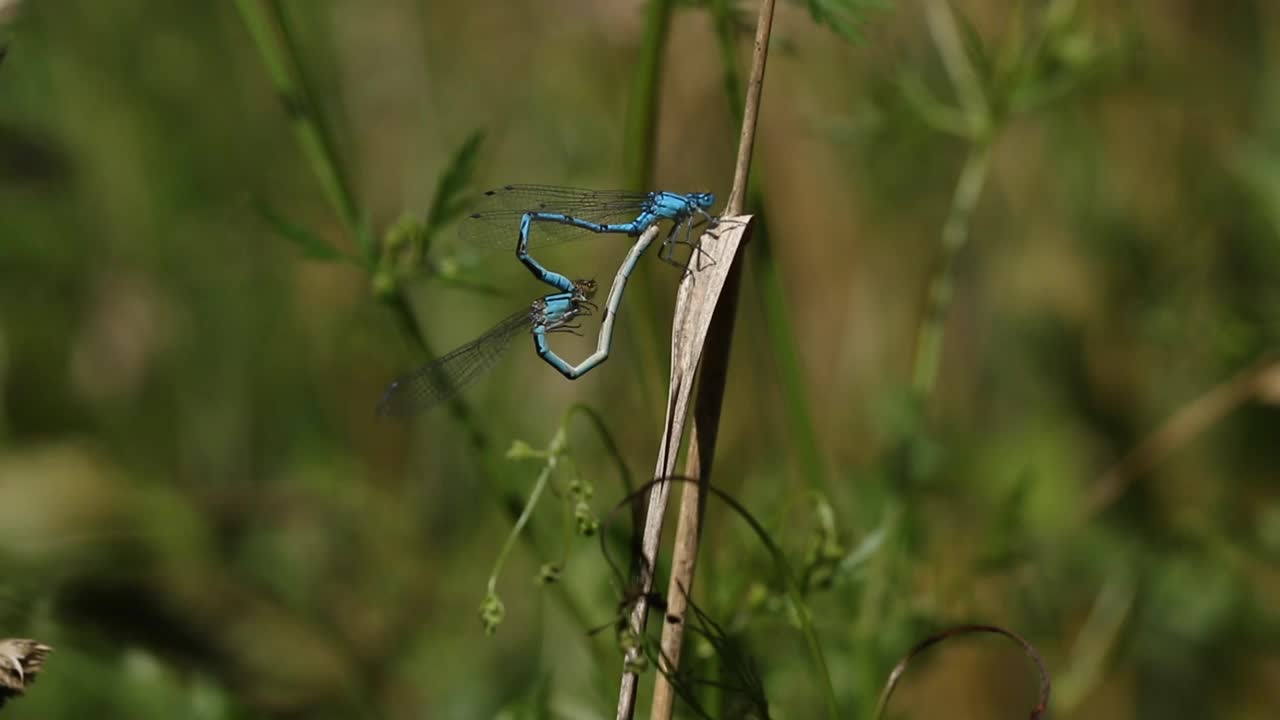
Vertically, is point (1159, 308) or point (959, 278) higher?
point (959, 278)

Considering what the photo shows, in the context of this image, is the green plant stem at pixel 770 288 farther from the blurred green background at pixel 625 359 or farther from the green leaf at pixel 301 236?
the green leaf at pixel 301 236

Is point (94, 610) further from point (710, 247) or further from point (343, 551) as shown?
point (710, 247)

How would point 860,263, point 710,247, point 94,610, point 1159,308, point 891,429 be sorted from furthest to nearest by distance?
point 860,263, point 1159,308, point 94,610, point 891,429, point 710,247

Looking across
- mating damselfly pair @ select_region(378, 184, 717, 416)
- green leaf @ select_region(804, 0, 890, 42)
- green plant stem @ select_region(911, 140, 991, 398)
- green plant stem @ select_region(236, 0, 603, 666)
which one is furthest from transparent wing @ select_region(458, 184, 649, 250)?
green plant stem @ select_region(911, 140, 991, 398)

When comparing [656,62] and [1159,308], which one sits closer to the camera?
[656,62]

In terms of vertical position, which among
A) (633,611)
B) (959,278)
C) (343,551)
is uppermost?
(959,278)

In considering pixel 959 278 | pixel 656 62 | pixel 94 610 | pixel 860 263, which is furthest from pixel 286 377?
pixel 656 62
